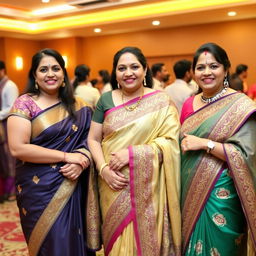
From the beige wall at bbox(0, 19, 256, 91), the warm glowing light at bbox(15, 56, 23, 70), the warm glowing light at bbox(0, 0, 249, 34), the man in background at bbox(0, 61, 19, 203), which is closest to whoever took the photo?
the man in background at bbox(0, 61, 19, 203)

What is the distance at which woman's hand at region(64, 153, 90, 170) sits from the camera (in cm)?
198

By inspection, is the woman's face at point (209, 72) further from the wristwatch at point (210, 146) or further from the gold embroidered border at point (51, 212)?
the gold embroidered border at point (51, 212)

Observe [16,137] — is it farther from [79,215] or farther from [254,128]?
[254,128]

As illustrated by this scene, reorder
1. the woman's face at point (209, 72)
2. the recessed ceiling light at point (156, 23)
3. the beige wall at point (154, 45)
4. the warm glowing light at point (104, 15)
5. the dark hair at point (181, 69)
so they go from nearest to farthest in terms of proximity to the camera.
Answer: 1. the woman's face at point (209, 72)
2. the dark hair at point (181, 69)
3. the warm glowing light at point (104, 15)
4. the recessed ceiling light at point (156, 23)
5. the beige wall at point (154, 45)

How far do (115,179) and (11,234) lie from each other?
6.45 feet

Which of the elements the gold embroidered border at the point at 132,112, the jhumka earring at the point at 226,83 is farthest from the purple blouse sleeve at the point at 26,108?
the jhumka earring at the point at 226,83

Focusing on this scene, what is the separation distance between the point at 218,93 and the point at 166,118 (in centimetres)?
31

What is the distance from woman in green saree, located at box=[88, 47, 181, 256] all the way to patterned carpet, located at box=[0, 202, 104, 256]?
3.72 feet

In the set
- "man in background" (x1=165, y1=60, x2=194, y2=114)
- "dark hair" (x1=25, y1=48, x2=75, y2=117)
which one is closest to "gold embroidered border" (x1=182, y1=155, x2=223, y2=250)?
"dark hair" (x1=25, y1=48, x2=75, y2=117)

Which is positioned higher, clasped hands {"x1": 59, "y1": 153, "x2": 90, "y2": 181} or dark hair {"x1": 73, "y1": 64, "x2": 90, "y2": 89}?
dark hair {"x1": 73, "y1": 64, "x2": 90, "y2": 89}

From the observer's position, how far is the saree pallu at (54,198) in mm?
1985

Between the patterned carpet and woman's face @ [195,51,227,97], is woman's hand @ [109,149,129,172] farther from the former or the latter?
the patterned carpet

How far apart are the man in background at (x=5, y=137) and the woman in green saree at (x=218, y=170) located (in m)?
2.98

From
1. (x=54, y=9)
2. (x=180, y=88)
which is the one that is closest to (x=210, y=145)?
(x=180, y=88)
